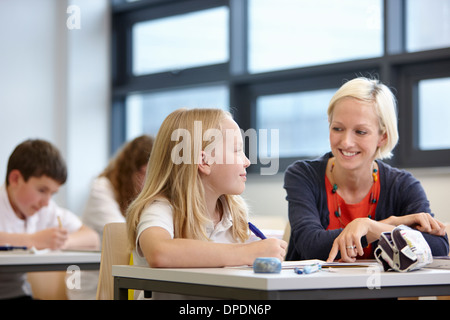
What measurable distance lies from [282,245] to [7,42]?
4247 mm

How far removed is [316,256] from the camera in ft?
6.63

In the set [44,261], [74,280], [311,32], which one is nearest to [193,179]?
[44,261]

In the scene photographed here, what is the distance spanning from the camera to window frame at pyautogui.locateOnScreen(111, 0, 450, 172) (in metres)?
3.96

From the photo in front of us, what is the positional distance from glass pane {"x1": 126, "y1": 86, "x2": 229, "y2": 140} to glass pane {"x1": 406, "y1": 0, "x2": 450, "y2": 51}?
60.6 inches

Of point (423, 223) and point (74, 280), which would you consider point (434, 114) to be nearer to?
point (423, 223)

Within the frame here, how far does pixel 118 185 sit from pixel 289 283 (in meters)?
2.25

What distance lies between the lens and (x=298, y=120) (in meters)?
4.60

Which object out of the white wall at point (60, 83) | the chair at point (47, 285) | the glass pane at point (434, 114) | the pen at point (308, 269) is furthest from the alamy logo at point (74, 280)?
the white wall at point (60, 83)

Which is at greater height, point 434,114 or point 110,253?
point 434,114

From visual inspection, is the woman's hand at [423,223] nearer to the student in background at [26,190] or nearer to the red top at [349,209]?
the red top at [349,209]

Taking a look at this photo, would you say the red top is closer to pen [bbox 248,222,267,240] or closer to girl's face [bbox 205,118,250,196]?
pen [bbox 248,222,267,240]

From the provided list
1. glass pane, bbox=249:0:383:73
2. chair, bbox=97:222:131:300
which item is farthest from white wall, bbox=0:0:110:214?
chair, bbox=97:222:131:300
